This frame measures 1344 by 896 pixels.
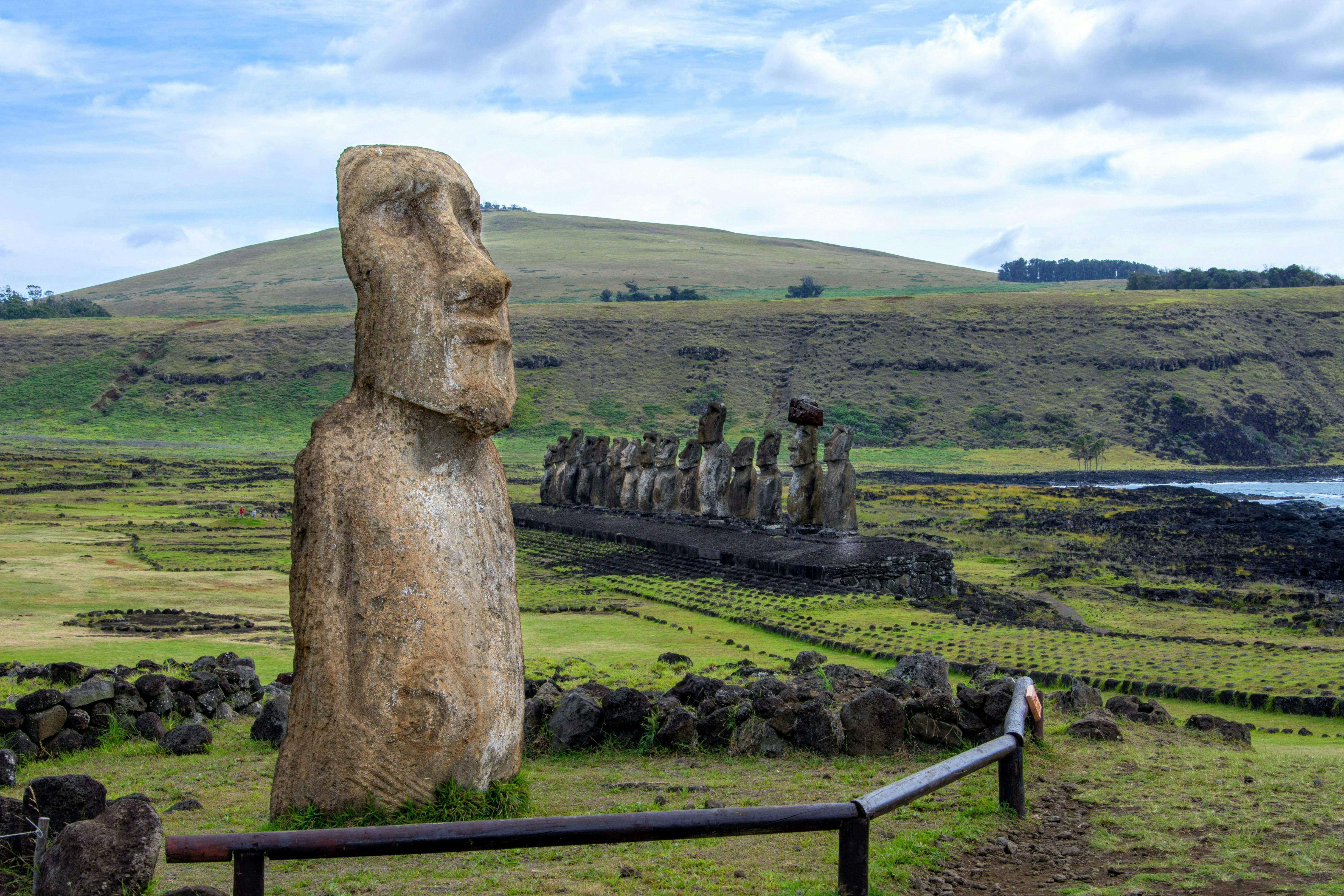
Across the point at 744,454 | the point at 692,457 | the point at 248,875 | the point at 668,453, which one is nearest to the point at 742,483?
the point at 744,454

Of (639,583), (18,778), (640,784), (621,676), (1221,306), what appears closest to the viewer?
(640,784)

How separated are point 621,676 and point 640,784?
4.61m

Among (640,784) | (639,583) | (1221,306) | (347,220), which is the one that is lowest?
(639,583)

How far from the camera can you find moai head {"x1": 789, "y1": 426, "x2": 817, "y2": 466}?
2478 cm

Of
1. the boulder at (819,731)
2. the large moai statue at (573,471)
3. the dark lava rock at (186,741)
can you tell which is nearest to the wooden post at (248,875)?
the boulder at (819,731)

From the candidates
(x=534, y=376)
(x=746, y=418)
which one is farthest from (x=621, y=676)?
(x=534, y=376)

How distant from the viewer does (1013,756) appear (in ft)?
20.4

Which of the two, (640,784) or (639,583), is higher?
(640,784)

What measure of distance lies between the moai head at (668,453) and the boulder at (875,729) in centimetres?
2526

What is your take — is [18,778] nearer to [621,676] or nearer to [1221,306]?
[621,676]

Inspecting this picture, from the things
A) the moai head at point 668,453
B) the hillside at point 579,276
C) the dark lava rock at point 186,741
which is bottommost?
the dark lava rock at point 186,741

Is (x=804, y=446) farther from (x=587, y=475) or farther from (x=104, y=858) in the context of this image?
(x=104, y=858)

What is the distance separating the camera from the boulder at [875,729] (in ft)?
26.2

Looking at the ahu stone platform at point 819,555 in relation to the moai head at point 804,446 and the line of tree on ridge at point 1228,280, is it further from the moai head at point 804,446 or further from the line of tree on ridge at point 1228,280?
the line of tree on ridge at point 1228,280
